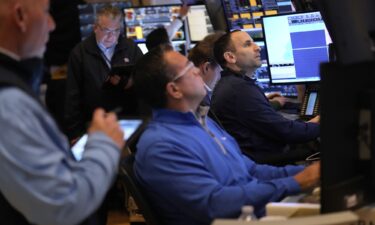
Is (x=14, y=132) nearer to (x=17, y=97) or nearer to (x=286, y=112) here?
(x=17, y=97)

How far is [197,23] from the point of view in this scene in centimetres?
600

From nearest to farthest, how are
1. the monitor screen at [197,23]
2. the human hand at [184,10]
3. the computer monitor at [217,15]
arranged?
the computer monitor at [217,15], the human hand at [184,10], the monitor screen at [197,23]

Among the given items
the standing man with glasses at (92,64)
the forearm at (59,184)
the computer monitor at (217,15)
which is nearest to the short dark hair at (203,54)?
the standing man with glasses at (92,64)

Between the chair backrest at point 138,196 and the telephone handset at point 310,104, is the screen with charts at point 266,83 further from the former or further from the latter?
the chair backrest at point 138,196

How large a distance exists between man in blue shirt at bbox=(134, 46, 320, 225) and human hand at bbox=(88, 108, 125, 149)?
568 mm

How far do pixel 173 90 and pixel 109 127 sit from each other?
811mm

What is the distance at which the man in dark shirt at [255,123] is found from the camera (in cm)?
356

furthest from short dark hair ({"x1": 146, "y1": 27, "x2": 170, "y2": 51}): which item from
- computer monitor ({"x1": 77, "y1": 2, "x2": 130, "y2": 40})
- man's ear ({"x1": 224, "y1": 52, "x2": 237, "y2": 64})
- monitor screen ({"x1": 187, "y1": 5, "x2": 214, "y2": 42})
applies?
computer monitor ({"x1": 77, "y1": 2, "x2": 130, "y2": 40})

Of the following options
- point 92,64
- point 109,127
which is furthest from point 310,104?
point 109,127

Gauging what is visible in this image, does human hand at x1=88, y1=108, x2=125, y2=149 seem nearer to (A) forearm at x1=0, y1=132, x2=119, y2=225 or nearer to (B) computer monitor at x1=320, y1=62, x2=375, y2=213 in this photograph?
(A) forearm at x1=0, y1=132, x2=119, y2=225

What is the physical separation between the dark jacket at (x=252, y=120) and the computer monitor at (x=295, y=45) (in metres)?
→ 0.50

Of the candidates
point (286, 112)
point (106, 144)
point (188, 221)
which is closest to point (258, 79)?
point (286, 112)

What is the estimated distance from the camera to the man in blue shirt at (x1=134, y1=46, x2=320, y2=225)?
2.17m

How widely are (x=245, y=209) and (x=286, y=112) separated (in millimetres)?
2391
